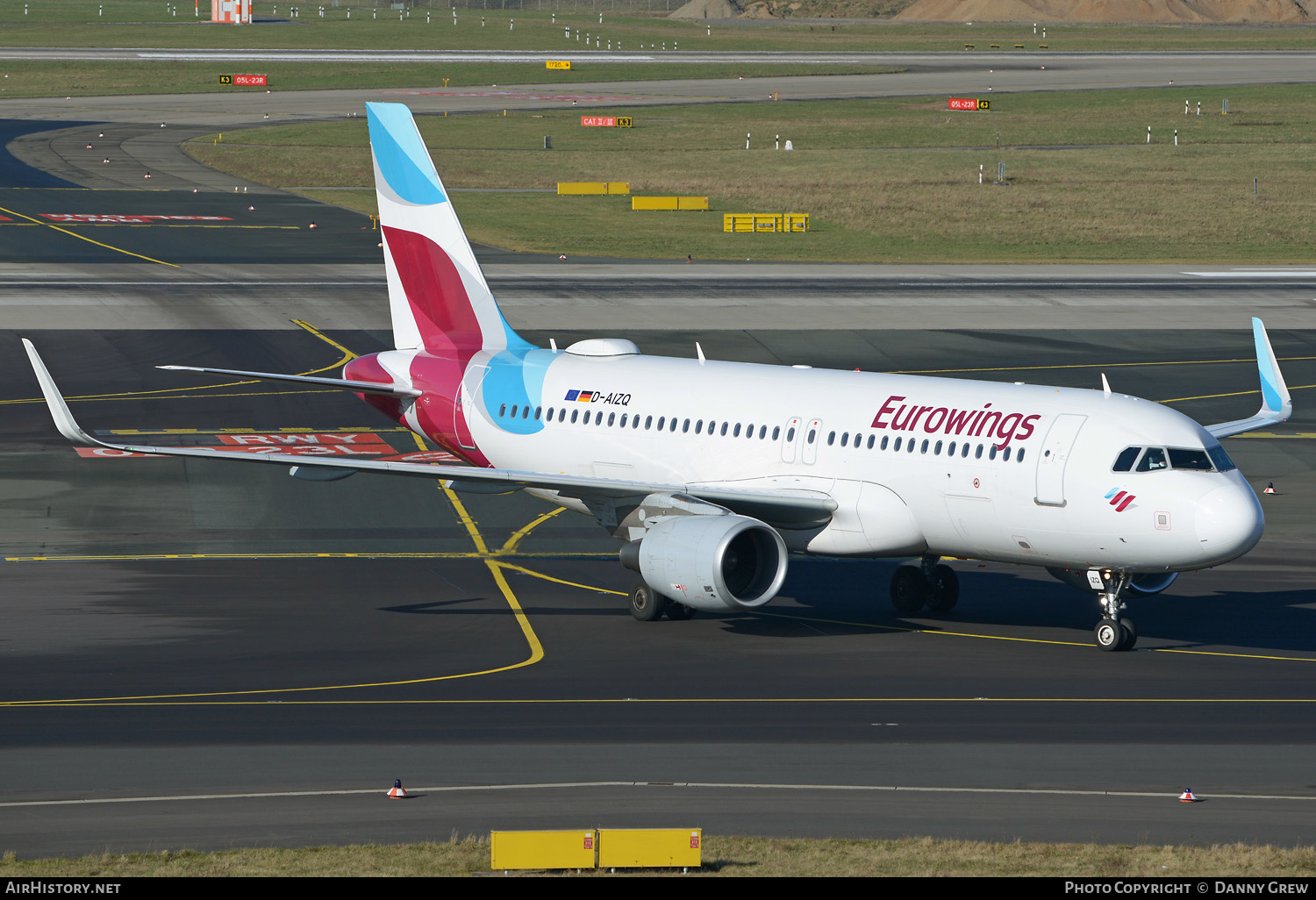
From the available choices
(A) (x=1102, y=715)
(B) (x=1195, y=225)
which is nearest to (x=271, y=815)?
(A) (x=1102, y=715)

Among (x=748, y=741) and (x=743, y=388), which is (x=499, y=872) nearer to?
(x=748, y=741)

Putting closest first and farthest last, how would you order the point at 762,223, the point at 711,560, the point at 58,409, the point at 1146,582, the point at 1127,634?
the point at 58,409 < the point at 711,560 < the point at 1127,634 < the point at 1146,582 < the point at 762,223

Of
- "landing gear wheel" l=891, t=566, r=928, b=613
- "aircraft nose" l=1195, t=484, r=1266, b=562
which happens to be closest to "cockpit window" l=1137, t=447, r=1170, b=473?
"aircraft nose" l=1195, t=484, r=1266, b=562

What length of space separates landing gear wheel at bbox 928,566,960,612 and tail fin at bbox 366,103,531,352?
11853 millimetres

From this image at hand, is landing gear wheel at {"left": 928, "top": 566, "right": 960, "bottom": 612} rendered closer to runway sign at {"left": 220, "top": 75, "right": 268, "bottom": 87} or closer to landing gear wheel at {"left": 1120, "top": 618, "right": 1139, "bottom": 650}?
landing gear wheel at {"left": 1120, "top": 618, "right": 1139, "bottom": 650}

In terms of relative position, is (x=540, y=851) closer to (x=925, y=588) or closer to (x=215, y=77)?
(x=925, y=588)

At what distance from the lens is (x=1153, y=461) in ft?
105

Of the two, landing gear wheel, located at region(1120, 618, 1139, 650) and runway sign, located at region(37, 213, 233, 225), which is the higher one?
runway sign, located at region(37, 213, 233, 225)

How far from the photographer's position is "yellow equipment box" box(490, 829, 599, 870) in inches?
766

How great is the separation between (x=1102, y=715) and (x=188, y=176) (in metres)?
103

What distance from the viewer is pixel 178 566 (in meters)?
39.3

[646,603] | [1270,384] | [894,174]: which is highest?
[894,174]

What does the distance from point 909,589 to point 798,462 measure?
3.74 metres

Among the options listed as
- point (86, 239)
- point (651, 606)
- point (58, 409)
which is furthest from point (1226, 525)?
point (86, 239)
